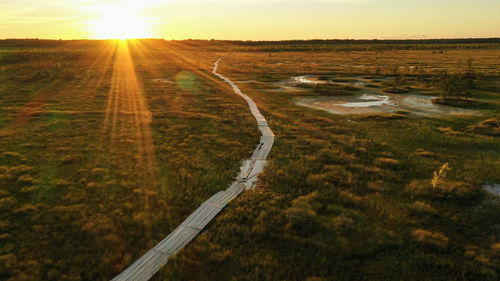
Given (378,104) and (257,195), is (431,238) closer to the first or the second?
(257,195)

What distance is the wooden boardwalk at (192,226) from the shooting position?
9058mm

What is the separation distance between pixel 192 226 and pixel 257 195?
3.70 metres

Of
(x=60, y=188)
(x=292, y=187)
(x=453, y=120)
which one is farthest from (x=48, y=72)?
(x=453, y=120)

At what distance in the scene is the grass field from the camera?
936cm

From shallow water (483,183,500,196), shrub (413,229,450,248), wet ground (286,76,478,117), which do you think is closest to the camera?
shrub (413,229,450,248)

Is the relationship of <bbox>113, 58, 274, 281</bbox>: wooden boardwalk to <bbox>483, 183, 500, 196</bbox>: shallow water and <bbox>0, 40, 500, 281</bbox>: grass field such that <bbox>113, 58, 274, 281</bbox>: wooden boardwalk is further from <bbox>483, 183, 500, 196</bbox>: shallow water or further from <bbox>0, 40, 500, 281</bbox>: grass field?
<bbox>483, 183, 500, 196</bbox>: shallow water

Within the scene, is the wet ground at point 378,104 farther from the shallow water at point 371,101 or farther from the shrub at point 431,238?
the shrub at point 431,238

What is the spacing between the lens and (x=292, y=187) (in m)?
14.5

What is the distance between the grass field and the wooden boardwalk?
15.8 inches

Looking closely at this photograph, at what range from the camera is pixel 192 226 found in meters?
11.3

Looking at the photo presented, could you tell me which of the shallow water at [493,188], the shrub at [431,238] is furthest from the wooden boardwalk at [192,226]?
the shallow water at [493,188]

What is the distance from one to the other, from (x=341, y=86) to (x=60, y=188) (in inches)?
1734

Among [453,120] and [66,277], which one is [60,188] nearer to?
[66,277]

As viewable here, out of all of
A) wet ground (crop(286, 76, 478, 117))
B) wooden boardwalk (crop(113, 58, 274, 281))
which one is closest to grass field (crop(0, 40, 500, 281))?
wooden boardwalk (crop(113, 58, 274, 281))
